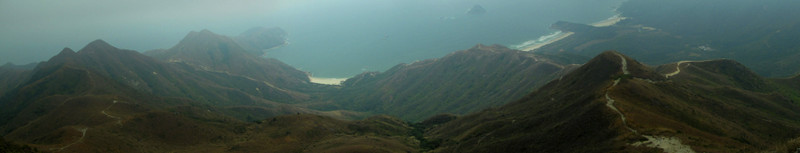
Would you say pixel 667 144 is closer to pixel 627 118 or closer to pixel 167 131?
pixel 627 118

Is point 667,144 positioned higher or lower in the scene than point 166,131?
higher

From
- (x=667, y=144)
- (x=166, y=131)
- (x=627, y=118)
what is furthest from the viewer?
(x=166, y=131)

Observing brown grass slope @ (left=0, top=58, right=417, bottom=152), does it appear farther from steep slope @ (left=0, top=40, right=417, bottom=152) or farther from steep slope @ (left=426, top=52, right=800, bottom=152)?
steep slope @ (left=426, top=52, right=800, bottom=152)

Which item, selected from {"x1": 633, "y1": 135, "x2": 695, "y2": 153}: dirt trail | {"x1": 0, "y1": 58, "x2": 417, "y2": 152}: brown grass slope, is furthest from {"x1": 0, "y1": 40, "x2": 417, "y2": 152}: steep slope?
{"x1": 633, "y1": 135, "x2": 695, "y2": 153}: dirt trail

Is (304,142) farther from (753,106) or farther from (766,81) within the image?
(766,81)

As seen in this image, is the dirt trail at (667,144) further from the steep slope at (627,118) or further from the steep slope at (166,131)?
the steep slope at (166,131)

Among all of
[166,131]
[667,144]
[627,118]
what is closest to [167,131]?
[166,131]

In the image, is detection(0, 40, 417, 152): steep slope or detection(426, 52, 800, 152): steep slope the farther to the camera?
detection(0, 40, 417, 152): steep slope

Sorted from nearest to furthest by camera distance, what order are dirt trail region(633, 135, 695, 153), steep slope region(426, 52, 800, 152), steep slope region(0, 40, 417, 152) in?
dirt trail region(633, 135, 695, 153) → steep slope region(426, 52, 800, 152) → steep slope region(0, 40, 417, 152)

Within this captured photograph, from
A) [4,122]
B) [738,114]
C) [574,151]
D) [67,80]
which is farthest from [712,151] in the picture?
[67,80]

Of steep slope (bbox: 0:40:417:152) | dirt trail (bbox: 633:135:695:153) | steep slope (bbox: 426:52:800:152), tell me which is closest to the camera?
dirt trail (bbox: 633:135:695:153)
